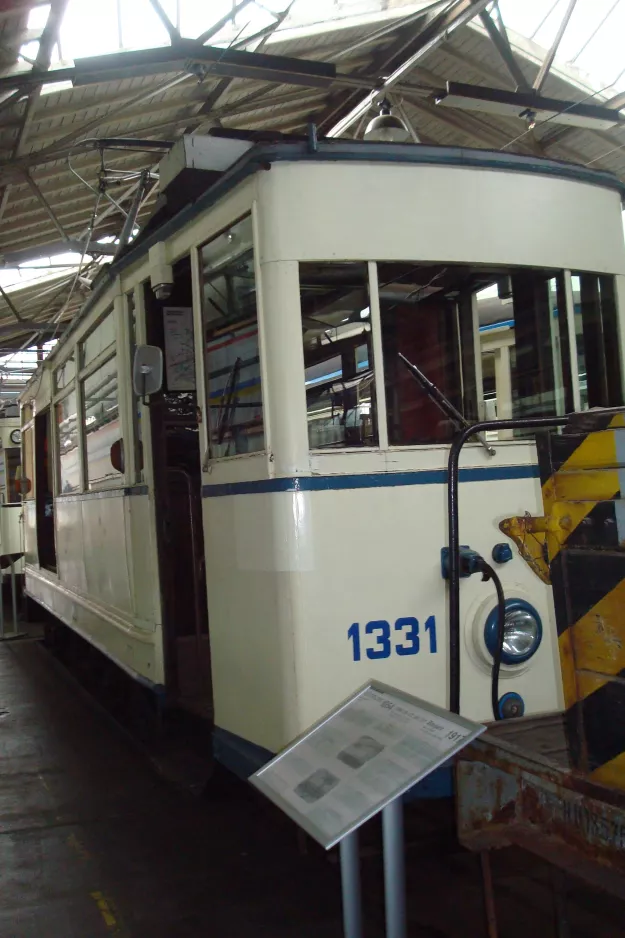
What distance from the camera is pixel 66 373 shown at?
6223 millimetres

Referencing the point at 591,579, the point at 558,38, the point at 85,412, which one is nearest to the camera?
the point at 591,579

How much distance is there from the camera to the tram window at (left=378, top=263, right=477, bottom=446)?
9.59 feet

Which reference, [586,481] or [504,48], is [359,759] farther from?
[504,48]

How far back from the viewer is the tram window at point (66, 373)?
5883mm

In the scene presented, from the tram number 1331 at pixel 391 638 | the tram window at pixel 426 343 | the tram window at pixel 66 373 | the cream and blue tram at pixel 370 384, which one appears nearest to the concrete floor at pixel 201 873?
the cream and blue tram at pixel 370 384

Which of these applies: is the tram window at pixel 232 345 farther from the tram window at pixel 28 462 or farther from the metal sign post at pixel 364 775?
the tram window at pixel 28 462

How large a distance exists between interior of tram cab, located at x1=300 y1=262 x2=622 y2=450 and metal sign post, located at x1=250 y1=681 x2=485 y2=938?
108 cm

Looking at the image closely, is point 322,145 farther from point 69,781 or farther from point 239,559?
point 69,781

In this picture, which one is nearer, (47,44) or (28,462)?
(47,44)

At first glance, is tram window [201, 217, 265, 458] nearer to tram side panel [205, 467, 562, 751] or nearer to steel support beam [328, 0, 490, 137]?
tram side panel [205, 467, 562, 751]

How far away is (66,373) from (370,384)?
3.94 meters

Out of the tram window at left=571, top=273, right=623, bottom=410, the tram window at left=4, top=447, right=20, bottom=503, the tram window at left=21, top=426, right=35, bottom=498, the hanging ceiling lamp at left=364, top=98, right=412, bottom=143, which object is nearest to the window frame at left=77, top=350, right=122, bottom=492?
the hanging ceiling lamp at left=364, top=98, right=412, bottom=143

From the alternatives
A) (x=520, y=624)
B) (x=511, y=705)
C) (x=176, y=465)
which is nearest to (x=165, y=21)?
(x=176, y=465)

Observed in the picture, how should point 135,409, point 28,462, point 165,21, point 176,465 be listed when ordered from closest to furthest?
1. point 135,409
2. point 176,465
3. point 165,21
4. point 28,462
